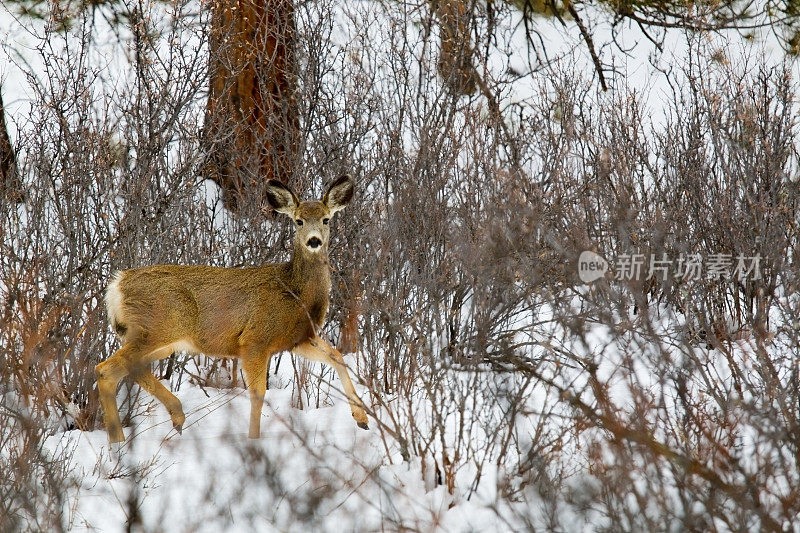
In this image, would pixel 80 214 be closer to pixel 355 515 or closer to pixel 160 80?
pixel 160 80

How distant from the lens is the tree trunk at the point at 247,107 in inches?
279

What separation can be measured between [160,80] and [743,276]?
492cm

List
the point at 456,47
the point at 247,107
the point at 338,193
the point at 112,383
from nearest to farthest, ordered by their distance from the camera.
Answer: the point at 112,383, the point at 338,193, the point at 456,47, the point at 247,107

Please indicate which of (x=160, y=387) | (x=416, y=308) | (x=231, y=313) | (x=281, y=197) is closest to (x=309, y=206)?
(x=281, y=197)

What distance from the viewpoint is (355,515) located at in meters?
4.02

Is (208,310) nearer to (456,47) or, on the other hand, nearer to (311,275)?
(311,275)

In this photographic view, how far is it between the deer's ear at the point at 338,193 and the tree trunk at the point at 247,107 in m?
Result: 1.27

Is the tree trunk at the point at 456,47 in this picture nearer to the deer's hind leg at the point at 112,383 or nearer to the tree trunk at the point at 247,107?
the tree trunk at the point at 247,107

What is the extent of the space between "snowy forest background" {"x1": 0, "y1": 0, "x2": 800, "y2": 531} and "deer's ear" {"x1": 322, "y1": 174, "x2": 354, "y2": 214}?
647mm

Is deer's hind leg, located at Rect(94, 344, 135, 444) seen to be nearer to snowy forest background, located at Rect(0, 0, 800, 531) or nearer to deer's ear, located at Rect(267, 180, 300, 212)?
snowy forest background, located at Rect(0, 0, 800, 531)

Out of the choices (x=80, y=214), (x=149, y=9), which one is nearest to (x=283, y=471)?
(x=80, y=214)

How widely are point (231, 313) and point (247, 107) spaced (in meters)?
5.29

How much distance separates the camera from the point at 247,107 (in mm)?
10109

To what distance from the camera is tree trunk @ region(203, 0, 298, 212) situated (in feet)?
23.2
